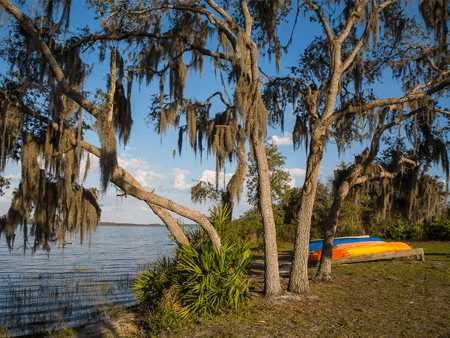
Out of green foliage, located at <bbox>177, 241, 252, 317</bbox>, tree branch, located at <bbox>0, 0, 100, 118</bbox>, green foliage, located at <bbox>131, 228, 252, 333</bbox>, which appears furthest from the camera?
tree branch, located at <bbox>0, 0, 100, 118</bbox>

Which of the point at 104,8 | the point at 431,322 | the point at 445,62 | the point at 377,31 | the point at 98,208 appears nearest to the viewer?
the point at 431,322

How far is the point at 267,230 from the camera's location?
7133mm

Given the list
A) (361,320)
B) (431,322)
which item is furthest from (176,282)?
(431,322)

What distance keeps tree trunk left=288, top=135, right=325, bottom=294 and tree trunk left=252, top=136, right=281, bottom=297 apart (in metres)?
0.44

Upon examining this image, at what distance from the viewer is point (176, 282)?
6.39 m

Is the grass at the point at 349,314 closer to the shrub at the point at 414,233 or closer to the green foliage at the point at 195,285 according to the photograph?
the green foliage at the point at 195,285

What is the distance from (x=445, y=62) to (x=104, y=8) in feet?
30.2

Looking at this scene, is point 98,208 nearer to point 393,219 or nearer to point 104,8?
point 104,8

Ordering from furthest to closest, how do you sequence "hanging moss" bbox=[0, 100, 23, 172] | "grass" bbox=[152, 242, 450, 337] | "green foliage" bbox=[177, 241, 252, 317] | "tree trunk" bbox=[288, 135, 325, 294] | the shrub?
the shrub → "hanging moss" bbox=[0, 100, 23, 172] → "tree trunk" bbox=[288, 135, 325, 294] → "green foliage" bbox=[177, 241, 252, 317] → "grass" bbox=[152, 242, 450, 337]

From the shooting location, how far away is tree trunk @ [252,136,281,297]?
6867mm

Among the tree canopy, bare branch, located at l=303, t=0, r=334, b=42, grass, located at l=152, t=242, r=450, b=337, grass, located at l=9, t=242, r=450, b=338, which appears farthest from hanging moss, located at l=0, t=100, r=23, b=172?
bare branch, located at l=303, t=0, r=334, b=42

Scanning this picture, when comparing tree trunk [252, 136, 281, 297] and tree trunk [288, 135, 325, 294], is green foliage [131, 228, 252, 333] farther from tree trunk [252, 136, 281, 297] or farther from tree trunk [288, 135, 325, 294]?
tree trunk [288, 135, 325, 294]

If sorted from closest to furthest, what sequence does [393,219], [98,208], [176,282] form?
[176,282] → [98,208] → [393,219]

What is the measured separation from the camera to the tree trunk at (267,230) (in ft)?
22.5
